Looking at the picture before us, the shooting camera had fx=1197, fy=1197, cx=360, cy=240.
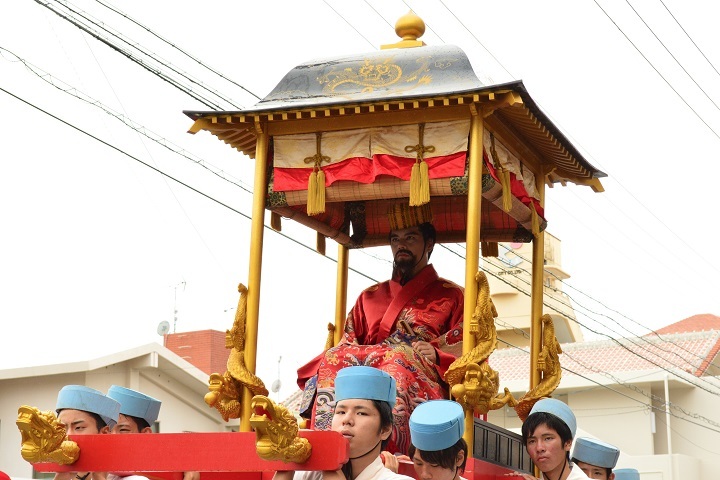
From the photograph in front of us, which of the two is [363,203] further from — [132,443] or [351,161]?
[132,443]

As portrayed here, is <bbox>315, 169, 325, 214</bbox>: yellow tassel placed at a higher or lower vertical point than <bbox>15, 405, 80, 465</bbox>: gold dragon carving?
higher

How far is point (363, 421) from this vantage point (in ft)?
15.0

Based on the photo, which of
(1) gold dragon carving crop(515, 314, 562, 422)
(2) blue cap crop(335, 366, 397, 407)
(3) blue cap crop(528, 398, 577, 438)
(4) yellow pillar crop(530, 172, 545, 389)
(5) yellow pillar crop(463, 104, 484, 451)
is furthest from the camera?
(4) yellow pillar crop(530, 172, 545, 389)

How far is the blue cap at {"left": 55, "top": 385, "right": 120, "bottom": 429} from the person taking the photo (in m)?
5.36

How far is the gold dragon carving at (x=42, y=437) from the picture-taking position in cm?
479

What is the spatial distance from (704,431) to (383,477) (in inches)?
832

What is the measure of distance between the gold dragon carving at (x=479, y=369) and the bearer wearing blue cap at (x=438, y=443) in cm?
173

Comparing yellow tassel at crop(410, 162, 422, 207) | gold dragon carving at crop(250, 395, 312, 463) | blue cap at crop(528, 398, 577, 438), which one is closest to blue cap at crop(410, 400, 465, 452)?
gold dragon carving at crop(250, 395, 312, 463)

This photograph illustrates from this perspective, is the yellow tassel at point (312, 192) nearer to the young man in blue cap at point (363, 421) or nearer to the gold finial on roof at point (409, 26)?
the gold finial on roof at point (409, 26)

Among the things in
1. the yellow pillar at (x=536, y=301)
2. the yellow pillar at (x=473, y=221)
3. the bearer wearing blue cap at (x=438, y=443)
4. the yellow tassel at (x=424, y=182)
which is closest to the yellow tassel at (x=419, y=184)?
the yellow tassel at (x=424, y=182)

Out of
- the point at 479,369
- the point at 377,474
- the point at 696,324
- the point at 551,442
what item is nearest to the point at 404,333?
the point at 479,369

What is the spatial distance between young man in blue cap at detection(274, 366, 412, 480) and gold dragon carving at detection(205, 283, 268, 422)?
8.43ft

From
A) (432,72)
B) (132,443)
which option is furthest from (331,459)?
(432,72)

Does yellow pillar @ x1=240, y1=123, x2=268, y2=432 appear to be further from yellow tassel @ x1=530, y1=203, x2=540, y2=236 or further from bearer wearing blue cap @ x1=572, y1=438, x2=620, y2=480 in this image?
bearer wearing blue cap @ x1=572, y1=438, x2=620, y2=480
